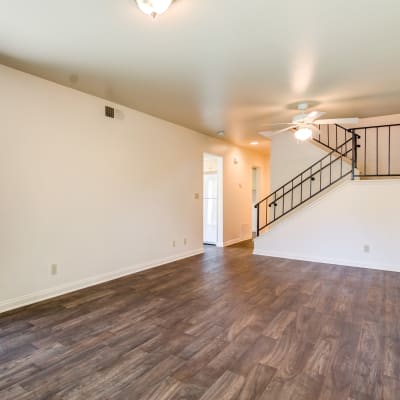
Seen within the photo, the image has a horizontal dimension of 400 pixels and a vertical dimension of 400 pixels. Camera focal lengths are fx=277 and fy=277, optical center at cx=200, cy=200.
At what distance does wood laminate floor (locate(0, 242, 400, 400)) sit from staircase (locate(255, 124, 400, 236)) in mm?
2478

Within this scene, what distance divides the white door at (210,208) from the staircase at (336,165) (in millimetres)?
1208

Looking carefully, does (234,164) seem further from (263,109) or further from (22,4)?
(22,4)

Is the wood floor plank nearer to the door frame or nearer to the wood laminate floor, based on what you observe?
the wood laminate floor

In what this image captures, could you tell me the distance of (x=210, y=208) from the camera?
717 centimetres

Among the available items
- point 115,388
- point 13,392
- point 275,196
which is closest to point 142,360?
point 115,388

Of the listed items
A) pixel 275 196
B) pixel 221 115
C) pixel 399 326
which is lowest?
pixel 399 326

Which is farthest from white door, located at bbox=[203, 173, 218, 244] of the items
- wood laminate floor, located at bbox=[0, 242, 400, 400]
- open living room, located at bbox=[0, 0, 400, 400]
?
wood laminate floor, located at bbox=[0, 242, 400, 400]

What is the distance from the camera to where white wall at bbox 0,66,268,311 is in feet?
10.2

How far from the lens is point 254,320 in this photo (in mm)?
2824

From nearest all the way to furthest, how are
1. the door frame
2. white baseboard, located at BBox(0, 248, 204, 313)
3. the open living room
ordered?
the open living room < white baseboard, located at BBox(0, 248, 204, 313) < the door frame

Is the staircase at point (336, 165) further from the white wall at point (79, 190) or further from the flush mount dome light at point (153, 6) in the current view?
the flush mount dome light at point (153, 6)

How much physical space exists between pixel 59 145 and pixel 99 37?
1575 mm

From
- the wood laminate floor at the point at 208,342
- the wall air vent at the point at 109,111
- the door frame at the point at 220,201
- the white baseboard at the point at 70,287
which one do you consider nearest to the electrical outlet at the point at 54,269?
the white baseboard at the point at 70,287

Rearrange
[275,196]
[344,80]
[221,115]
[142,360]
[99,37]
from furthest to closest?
[275,196]
[221,115]
[344,80]
[99,37]
[142,360]
